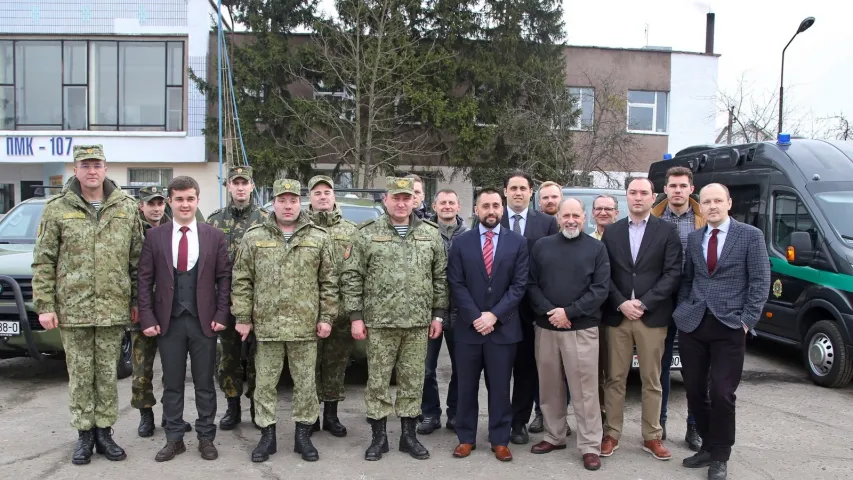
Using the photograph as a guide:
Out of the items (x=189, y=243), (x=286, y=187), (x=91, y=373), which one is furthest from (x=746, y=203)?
(x=91, y=373)

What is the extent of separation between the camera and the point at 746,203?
873cm

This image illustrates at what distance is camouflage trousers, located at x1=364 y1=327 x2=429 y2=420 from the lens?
5.06m

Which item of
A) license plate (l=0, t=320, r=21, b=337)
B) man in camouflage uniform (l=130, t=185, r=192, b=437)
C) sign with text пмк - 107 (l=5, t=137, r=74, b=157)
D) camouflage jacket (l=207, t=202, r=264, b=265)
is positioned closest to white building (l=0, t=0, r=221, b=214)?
sign with text пмк - 107 (l=5, t=137, r=74, b=157)

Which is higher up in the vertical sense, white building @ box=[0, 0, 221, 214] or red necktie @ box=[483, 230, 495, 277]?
white building @ box=[0, 0, 221, 214]

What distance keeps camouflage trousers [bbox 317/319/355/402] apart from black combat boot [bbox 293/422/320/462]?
58 cm

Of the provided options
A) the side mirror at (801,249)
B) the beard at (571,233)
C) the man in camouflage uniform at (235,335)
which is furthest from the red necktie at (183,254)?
the side mirror at (801,249)

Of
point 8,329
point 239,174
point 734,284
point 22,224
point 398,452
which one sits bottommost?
point 398,452

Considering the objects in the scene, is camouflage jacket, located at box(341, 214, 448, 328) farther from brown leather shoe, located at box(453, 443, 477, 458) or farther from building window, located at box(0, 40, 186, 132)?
building window, located at box(0, 40, 186, 132)

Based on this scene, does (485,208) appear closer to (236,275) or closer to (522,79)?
(236,275)

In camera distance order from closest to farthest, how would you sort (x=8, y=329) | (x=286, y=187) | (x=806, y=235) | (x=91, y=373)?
1. (x=91, y=373)
2. (x=286, y=187)
3. (x=8, y=329)
4. (x=806, y=235)

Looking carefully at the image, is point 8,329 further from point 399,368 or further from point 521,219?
point 521,219

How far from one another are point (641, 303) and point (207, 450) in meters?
3.37

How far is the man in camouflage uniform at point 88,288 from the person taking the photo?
15.9 ft

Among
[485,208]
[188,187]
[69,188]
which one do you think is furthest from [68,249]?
[485,208]
